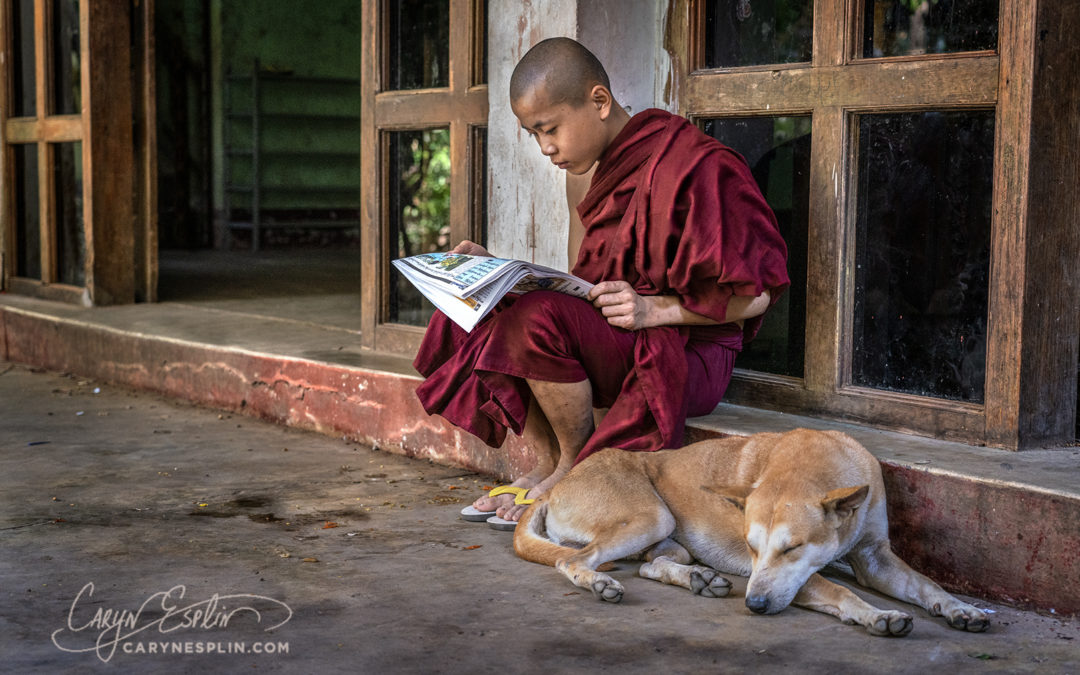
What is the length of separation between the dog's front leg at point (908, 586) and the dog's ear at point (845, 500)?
0.86 ft

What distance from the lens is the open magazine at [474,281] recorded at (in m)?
3.18

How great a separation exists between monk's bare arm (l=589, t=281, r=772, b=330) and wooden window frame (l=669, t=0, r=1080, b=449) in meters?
0.40

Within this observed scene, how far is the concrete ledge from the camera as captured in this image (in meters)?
2.83

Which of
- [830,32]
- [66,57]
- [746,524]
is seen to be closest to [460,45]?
[830,32]

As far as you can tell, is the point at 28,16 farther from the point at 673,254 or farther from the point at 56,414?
the point at 673,254

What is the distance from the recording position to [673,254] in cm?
343

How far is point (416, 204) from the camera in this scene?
5020 mm

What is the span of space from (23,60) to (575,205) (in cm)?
484

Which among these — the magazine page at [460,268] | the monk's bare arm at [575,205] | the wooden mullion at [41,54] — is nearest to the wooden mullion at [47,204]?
the wooden mullion at [41,54]

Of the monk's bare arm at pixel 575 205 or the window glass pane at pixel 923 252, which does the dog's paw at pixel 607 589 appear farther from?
the monk's bare arm at pixel 575 205

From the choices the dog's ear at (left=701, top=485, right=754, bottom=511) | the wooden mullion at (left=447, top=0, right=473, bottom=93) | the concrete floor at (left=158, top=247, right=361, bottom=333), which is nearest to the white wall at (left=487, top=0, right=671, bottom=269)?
the wooden mullion at (left=447, top=0, right=473, bottom=93)

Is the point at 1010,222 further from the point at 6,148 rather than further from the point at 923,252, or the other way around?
the point at 6,148

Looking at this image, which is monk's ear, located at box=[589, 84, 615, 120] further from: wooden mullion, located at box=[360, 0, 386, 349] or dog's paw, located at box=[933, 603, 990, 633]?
dog's paw, located at box=[933, 603, 990, 633]

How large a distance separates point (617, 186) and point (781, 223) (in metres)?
0.59
